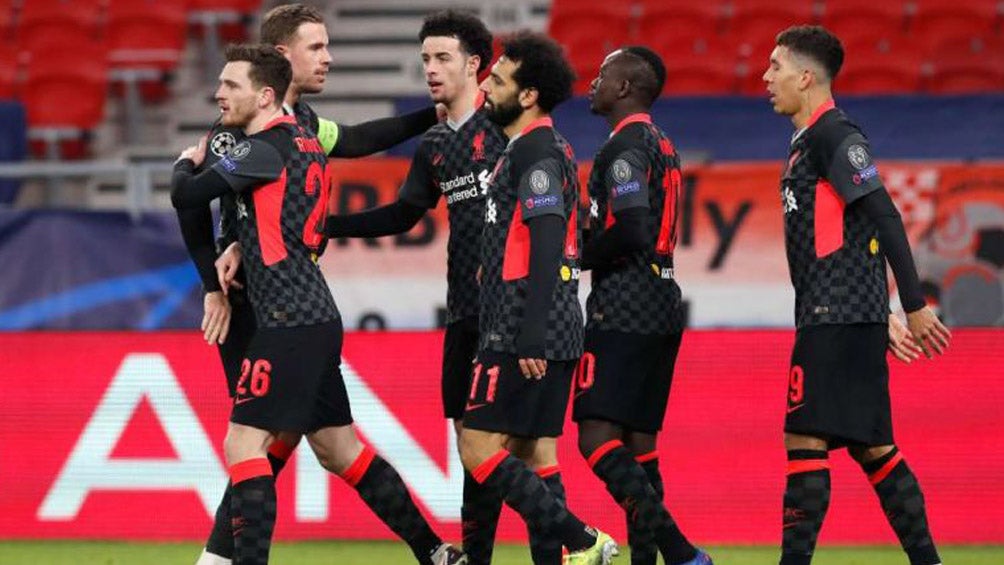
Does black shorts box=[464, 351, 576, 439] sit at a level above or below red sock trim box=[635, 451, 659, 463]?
above

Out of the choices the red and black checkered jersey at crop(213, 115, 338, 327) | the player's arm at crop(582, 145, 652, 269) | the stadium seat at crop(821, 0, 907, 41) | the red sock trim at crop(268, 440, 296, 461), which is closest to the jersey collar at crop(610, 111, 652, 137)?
the player's arm at crop(582, 145, 652, 269)

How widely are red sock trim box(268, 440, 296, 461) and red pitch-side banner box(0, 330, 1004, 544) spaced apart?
5.87 feet

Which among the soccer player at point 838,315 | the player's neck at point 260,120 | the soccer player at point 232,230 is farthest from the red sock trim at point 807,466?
the player's neck at point 260,120

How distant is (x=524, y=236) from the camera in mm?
6855

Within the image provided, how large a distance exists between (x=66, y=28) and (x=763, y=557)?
9.74m

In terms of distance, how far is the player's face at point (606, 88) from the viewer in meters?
7.58

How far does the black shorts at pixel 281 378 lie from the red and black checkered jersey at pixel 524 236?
24.4 inches

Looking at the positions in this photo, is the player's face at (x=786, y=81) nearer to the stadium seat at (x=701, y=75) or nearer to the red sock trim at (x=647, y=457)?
the red sock trim at (x=647, y=457)

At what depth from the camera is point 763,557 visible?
8.67 m

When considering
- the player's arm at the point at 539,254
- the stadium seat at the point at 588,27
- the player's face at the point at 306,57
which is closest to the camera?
the player's arm at the point at 539,254

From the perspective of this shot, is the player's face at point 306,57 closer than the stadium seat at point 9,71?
Yes

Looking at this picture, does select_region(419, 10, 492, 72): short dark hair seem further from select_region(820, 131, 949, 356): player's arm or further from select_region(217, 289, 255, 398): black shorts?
select_region(820, 131, 949, 356): player's arm

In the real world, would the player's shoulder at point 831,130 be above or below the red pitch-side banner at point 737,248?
above

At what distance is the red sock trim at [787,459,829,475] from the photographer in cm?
695
